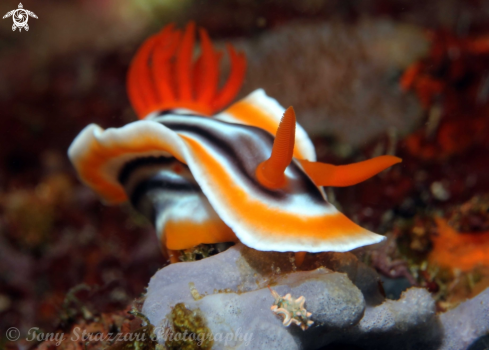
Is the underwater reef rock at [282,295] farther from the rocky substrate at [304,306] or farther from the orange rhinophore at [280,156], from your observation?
the orange rhinophore at [280,156]

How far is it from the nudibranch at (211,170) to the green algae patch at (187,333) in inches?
15.5

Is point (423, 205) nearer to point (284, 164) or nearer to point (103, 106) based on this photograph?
point (284, 164)

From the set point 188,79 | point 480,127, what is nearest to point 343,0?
point 480,127

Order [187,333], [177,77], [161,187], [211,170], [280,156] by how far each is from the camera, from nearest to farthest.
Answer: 1. [187,333]
2. [280,156]
3. [211,170]
4. [161,187]
5. [177,77]

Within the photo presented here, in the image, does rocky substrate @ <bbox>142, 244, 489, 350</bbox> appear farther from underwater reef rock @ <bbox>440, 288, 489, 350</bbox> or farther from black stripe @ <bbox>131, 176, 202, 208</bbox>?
black stripe @ <bbox>131, 176, 202, 208</bbox>

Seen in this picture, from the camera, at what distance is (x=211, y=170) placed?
2.00 metres

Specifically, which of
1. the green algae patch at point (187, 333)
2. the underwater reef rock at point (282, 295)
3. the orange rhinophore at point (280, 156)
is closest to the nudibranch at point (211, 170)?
the orange rhinophore at point (280, 156)

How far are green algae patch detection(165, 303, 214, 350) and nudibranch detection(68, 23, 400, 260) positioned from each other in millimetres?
394

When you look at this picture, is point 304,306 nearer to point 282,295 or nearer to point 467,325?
point 282,295

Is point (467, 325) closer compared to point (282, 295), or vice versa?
point (282, 295)

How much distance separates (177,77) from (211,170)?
57.1 inches

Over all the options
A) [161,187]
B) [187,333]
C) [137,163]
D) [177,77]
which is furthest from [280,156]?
[177,77]

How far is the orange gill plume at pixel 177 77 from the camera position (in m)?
3.12

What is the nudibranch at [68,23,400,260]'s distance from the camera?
1.78 metres
